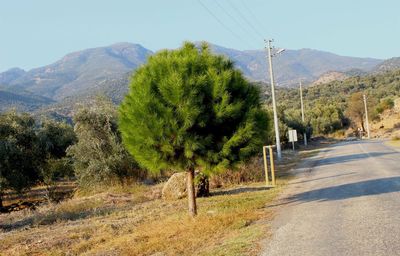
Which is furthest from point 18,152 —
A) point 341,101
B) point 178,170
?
point 341,101

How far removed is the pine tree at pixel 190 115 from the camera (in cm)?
1128

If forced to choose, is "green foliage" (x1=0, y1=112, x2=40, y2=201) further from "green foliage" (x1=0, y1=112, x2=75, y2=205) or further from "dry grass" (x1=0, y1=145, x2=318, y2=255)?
"dry grass" (x1=0, y1=145, x2=318, y2=255)

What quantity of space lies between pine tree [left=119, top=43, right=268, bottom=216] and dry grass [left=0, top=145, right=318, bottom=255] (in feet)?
4.65

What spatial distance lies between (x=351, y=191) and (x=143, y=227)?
6.57 metres

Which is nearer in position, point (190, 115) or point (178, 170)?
Answer: point (190, 115)

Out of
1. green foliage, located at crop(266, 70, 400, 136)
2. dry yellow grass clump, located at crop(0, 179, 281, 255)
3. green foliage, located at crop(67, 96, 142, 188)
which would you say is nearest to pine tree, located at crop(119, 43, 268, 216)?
dry yellow grass clump, located at crop(0, 179, 281, 255)

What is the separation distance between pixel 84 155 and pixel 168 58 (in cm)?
1334

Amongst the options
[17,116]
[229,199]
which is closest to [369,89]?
[17,116]

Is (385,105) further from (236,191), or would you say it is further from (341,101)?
(236,191)

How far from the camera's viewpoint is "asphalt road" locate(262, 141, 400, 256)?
7605 mm

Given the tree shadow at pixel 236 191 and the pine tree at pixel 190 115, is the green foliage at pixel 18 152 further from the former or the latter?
the pine tree at pixel 190 115

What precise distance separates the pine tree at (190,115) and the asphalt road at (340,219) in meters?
2.23

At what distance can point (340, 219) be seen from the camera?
9969mm

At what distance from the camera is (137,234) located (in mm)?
10531
